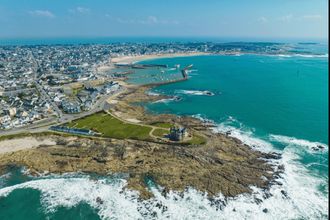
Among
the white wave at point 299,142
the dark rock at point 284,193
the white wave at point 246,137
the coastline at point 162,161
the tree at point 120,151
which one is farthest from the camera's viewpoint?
the white wave at point 246,137

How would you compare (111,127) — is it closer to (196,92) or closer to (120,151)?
(120,151)

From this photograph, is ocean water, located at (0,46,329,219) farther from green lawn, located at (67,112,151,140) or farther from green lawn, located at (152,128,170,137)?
green lawn, located at (67,112,151,140)

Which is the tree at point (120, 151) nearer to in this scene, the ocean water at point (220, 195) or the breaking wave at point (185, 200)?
the ocean water at point (220, 195)

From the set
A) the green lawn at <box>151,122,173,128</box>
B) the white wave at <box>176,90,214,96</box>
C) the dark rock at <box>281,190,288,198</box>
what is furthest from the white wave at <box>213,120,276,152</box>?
the white wave at <box>176,90,214,96</box>

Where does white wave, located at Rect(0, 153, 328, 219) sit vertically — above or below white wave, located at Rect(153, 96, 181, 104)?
below

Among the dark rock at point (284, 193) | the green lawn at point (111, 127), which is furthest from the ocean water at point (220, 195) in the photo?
the green lawn at point (111, 127)

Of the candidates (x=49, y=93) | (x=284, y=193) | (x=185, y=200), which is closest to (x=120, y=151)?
(x=185, y=200)
